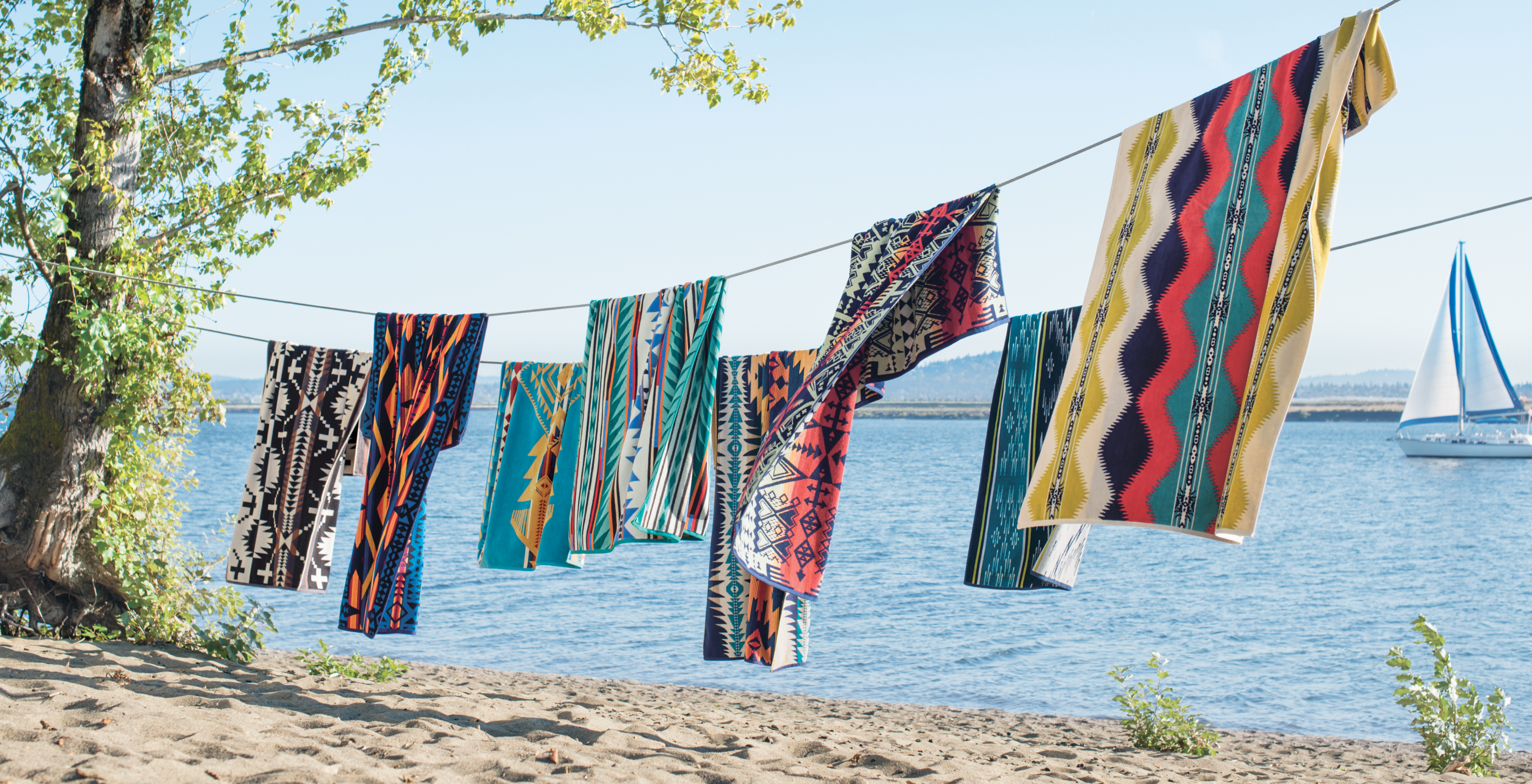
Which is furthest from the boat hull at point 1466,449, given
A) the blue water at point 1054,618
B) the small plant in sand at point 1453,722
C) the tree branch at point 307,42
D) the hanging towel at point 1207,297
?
the hanging towel at point 1207,297

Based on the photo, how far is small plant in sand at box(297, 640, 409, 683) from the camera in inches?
280

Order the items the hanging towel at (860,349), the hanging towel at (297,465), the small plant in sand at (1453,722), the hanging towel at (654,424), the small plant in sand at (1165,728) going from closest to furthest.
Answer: the hanging towel at (860,349) → the hanging towel at (654,424) → the hanging towel at (297,465) → the small plant in sand at (1453,722) → the small plant in sand at (1165,728)

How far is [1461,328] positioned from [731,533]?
154 feet

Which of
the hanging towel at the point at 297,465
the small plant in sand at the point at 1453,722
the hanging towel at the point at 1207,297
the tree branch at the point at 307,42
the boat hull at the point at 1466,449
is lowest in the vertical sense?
the small plant in sand at the point at 1453,722

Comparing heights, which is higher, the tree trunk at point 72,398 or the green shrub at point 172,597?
the tree trunk at point 72,398

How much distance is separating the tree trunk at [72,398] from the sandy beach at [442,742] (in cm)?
52

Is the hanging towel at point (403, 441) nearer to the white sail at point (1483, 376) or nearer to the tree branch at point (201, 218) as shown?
the tree branch at point (201, 218)

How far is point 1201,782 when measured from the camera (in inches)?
250

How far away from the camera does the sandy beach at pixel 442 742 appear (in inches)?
157

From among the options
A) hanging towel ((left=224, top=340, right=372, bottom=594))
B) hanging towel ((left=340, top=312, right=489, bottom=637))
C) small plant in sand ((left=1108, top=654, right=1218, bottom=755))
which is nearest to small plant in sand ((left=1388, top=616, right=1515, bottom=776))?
small plant in sand ((left=1108, top=654, right=1218, bottom=755))

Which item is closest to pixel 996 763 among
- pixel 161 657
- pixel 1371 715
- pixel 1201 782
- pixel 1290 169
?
pixel 1201 782

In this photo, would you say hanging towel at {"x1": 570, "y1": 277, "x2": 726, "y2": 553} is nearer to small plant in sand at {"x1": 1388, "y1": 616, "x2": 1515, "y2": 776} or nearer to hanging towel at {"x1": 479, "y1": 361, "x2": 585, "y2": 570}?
A: hanging towel at {"x1": 479, "y1": 361, "x2": 585, "y2": 570}

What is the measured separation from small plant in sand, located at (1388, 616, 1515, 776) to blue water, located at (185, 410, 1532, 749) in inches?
171

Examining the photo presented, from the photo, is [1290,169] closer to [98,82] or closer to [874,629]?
[98,82]
